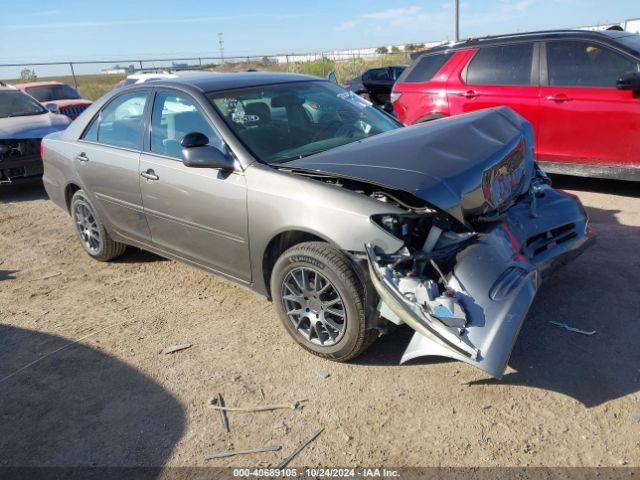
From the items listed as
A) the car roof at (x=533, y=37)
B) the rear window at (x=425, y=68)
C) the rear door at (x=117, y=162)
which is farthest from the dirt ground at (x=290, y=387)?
the rear window at (x=425, y=68)

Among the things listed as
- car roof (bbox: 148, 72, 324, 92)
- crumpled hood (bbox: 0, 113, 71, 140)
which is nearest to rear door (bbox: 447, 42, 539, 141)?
car roof (bbox: 148, 72, 324, 92)

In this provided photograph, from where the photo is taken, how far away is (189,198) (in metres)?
3.98

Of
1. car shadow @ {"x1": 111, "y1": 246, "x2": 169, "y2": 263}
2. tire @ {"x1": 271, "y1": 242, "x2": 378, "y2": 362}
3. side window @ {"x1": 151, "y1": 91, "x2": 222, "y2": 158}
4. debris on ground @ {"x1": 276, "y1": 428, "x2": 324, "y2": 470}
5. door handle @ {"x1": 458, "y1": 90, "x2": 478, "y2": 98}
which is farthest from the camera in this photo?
door handle @ {"x1": 458, "y1": 90, "x2": 478, "y2": 98}

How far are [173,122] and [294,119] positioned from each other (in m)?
0.93

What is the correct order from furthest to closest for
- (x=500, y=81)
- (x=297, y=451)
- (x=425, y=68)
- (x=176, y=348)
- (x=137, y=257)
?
(x=425, y=68) → (x=500, y=81) → (x=137, y=257) → (x=176, y=348) → (x=297, y=451)

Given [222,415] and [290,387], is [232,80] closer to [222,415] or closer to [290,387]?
[290,387]

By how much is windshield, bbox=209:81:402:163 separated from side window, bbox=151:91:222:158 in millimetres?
173

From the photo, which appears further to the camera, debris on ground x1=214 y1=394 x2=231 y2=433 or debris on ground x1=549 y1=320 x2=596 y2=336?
debris on ground x1=549 y1=320 x2=596 y2=336

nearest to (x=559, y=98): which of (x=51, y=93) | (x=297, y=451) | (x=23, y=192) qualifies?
(x=297, y=451)

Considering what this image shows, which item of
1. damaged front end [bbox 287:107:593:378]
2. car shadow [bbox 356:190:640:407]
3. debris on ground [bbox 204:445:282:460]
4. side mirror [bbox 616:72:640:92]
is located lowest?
debris on ground [bbox 204:445:282:460]

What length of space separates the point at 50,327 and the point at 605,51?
607cm

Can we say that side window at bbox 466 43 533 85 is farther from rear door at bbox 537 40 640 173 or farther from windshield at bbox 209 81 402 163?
windshield at bbox 209 81 402 163

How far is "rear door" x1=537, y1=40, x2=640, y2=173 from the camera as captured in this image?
18.9 feet

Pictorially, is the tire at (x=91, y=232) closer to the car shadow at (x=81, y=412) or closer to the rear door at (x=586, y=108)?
the car shadow at (x=81, y=412)
